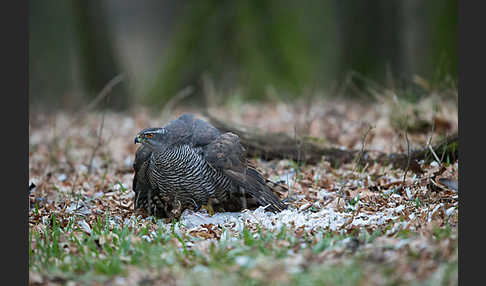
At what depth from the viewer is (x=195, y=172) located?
498 centimetres

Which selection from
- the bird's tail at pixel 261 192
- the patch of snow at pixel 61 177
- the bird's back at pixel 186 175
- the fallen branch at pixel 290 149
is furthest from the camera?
the patch of snow at pixel 61 177

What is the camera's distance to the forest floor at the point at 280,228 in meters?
3.30

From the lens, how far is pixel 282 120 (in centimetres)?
902

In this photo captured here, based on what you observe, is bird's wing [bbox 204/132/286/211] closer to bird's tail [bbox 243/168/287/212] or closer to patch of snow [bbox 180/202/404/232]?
bird's tail [bbox 243/168/287/212]

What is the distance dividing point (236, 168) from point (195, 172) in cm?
43

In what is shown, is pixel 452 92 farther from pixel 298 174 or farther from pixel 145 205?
pixel 145 205

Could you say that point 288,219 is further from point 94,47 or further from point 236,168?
point 94,47

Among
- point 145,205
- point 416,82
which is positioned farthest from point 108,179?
point 416,82

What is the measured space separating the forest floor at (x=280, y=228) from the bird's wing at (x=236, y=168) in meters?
0.15

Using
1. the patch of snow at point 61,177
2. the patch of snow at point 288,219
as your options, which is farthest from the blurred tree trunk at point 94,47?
the patch of snow at point 288,219

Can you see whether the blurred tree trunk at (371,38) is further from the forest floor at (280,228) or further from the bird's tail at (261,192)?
the bird's tail at (261,192)

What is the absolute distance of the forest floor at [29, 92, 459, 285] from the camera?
3303mm

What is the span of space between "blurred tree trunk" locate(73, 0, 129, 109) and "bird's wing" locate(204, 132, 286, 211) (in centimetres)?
744

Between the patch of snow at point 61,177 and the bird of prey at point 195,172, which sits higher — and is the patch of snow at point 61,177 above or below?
below
